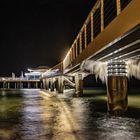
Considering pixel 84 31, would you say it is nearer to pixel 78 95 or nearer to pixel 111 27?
pixel 111 27

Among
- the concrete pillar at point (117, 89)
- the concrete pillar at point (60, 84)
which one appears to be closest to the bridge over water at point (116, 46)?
the concrete pillar at point (117, 89)

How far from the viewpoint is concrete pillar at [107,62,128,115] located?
687 inches

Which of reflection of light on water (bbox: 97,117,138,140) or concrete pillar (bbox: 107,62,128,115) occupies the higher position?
concrete pillar (bbox: 107,62,128,115)

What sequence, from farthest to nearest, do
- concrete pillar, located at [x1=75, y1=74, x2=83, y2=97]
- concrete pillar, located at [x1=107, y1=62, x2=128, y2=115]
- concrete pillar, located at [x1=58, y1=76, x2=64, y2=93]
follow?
concrete pillar, located at [x1=58, y1=76, x2=64, y2=93] → concrete pillar, located at [x1=75, y1=74, x2=83, y2=97] → concrete pillar, located at [x1=107, y1=62, x2=128, y2=115]

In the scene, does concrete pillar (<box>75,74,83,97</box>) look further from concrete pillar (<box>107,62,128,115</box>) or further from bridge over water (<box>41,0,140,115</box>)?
concrete pillar (<box>107,62,128,115</box>)

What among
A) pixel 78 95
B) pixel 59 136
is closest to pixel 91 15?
pixel 59 136

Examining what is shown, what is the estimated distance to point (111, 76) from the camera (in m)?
17.5

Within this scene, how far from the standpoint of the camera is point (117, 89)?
57.5 feet

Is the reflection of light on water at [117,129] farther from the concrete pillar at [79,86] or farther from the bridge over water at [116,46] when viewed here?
the concrete pillar at [79,86]

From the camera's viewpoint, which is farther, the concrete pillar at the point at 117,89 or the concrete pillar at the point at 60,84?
the concrete pillar at the point at 60,84

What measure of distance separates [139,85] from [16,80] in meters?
31.9

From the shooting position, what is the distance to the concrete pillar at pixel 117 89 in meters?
17.5

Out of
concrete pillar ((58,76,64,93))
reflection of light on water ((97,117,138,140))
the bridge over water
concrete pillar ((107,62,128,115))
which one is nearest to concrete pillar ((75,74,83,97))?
concrete pillar ((58,76,64,93))

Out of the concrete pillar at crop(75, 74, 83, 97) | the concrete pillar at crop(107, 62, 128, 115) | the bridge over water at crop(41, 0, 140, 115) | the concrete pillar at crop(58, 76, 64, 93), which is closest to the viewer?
the bridge over water at crop(41, 0, 140, 115)
